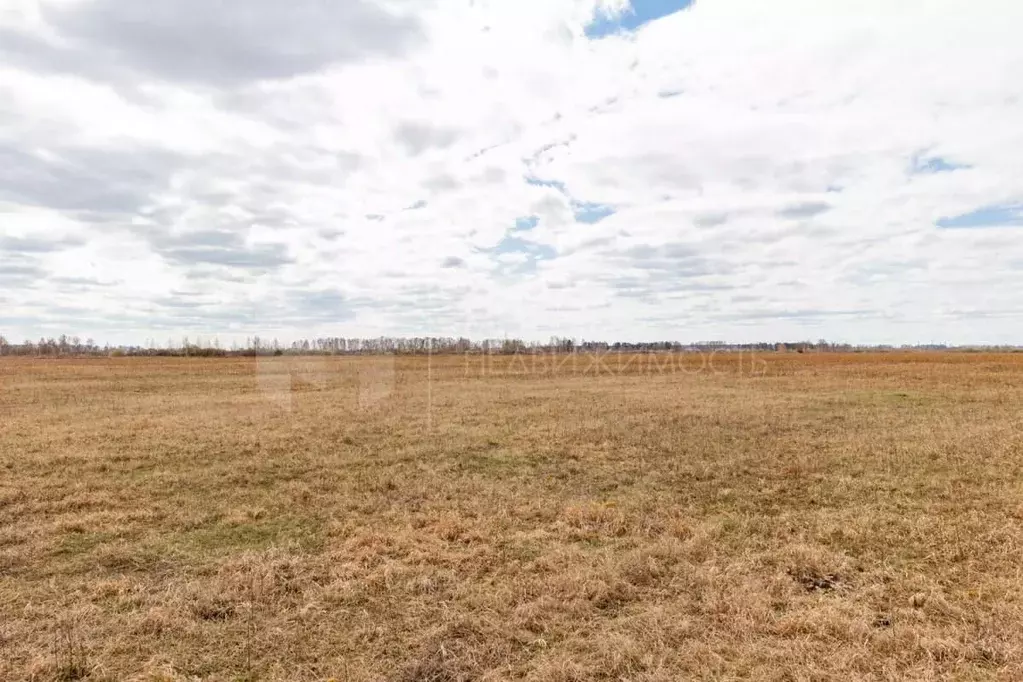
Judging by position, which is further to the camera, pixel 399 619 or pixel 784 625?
pixel 399 619

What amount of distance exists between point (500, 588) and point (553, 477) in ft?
19.4

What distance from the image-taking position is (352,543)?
769 cm

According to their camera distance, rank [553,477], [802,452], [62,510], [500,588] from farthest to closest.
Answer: [802,452] → [553,477] → [62,510] → [500,588]

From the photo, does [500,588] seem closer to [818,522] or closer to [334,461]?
[818,522]

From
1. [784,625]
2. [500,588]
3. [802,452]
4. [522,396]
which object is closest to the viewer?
[784,625]

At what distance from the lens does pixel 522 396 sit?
2925cm

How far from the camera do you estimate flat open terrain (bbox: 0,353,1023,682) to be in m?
4.82

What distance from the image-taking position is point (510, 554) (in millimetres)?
7418

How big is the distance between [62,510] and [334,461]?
5.08 m

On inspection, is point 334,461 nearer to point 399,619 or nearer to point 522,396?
point 399,619

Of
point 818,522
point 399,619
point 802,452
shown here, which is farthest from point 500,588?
point 802,452

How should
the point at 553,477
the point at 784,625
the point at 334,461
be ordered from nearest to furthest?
the point at 784,625, the point at 553,477, the point at 334,461

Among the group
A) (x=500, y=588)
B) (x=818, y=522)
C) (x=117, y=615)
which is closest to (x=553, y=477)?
(x=818, y=522)

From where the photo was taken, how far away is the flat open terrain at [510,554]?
15.8 ft
